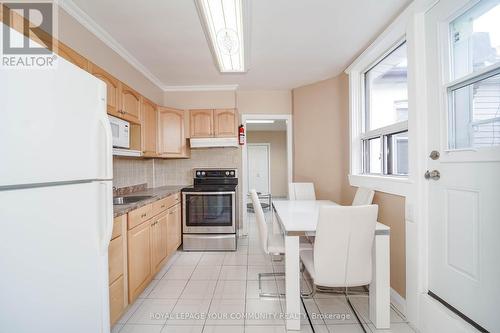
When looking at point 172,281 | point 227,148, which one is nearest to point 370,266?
point 172,281

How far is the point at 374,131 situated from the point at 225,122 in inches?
82.5

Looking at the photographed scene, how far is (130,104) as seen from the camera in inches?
100

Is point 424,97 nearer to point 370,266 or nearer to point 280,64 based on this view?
point 370,266

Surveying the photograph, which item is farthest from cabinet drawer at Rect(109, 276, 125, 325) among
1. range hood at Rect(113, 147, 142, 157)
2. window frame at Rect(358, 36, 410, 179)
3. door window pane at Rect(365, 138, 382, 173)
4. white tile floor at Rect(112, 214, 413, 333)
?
door window pane at Rect(365, 138, 382, 173)

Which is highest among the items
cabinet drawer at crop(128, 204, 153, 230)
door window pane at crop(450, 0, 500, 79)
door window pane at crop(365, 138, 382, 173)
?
door window pane at crop(450, 0, 500, 79)

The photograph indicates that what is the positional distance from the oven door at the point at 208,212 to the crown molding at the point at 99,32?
1.79 meters

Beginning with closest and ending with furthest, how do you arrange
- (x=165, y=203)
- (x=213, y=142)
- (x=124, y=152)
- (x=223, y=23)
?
1. (x=223, y=23)
2. (x=124, y=152)
3. (x=165, y=203)
4. (x=213, y=142)

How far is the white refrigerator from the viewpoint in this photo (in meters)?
0.82

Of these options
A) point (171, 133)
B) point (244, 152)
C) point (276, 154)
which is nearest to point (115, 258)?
point (171, 133)

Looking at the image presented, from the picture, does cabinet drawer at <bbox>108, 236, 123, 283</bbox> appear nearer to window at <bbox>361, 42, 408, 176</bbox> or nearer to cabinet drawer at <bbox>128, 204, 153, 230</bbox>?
cabinet drawer at <bbox>128, 204, 153, 230</bbox>

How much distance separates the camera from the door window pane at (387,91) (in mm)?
2174

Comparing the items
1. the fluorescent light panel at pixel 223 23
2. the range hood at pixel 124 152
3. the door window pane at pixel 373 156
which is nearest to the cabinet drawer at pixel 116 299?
the range hood at pixel 124 152

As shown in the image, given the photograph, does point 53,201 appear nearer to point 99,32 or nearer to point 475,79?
point 99,32

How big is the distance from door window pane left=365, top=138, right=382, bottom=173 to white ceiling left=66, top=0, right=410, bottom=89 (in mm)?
1052
